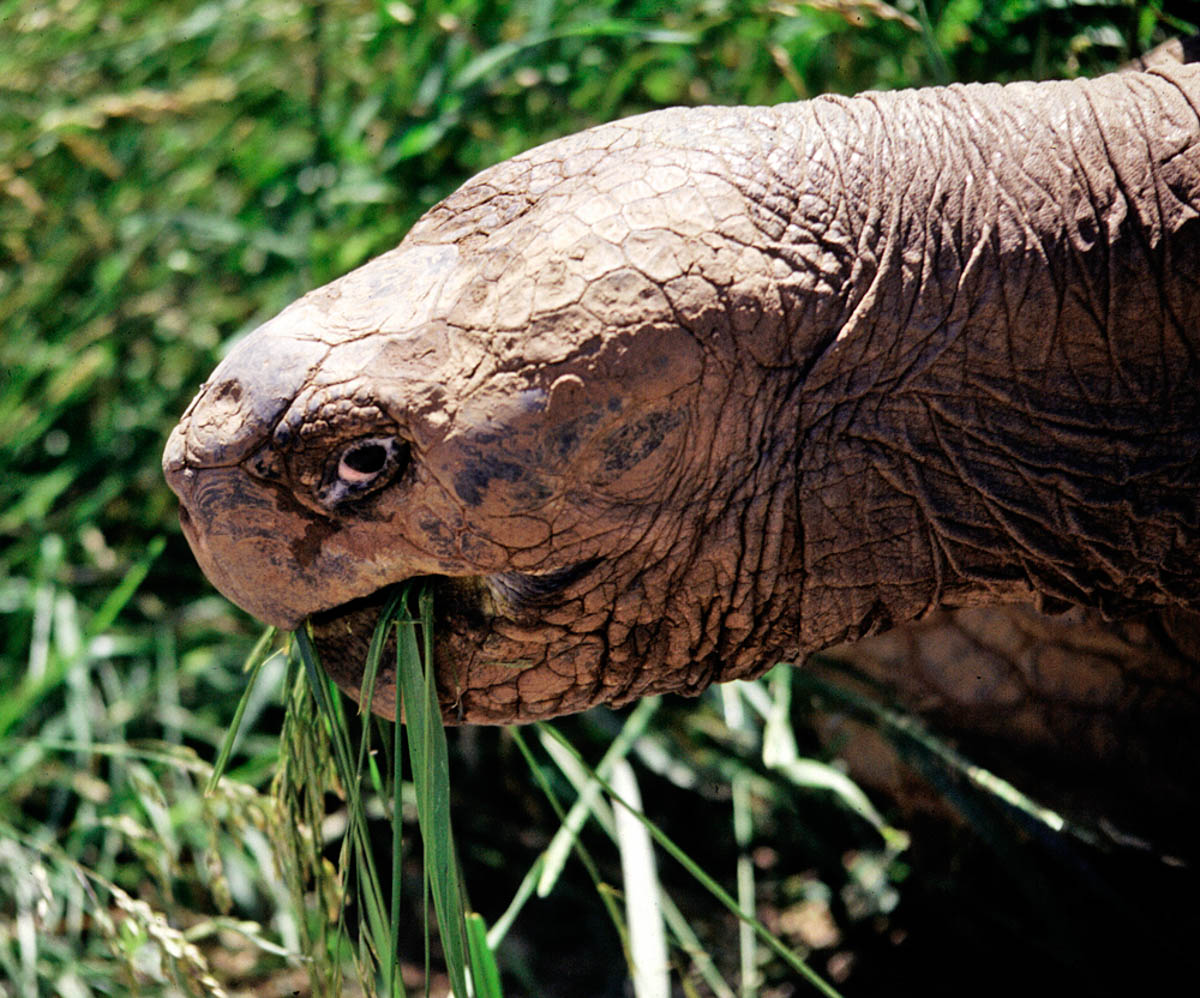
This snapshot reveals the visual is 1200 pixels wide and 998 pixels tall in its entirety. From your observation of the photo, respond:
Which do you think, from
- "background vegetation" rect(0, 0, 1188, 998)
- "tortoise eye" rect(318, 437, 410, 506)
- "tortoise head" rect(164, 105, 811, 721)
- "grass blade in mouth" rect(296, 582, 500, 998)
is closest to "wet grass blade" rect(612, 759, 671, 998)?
"background vegetation" rect(0, 0, 1188, 998)

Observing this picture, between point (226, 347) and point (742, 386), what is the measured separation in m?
2.41

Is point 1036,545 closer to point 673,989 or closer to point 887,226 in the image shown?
point 887,226

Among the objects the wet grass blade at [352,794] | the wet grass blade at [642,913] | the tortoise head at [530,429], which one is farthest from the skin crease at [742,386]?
the wet grass blade at [642,913]

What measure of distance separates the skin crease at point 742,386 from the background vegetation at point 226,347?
0.97 metres

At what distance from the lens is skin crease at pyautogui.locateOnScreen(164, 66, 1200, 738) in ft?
4.93

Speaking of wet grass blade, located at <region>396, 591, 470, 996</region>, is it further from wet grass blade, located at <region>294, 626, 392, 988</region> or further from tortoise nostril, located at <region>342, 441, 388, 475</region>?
tortoise nostril, located at <region>342, 441, 388, 475</region>

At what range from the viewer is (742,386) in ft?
5.08

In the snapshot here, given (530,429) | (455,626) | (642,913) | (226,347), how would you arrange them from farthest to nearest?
(226,347) < (642,913) < (455,626) < (530,429)

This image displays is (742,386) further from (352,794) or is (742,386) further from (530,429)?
(352,794)

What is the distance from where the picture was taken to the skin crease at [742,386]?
4.93 ft

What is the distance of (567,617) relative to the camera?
5.44ft

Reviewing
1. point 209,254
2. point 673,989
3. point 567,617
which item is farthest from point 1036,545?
point 209,254

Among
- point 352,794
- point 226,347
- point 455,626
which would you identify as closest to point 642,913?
point 352,794

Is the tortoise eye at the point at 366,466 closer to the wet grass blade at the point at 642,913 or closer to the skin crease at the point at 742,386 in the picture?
the skin crease at the point at 742,386
